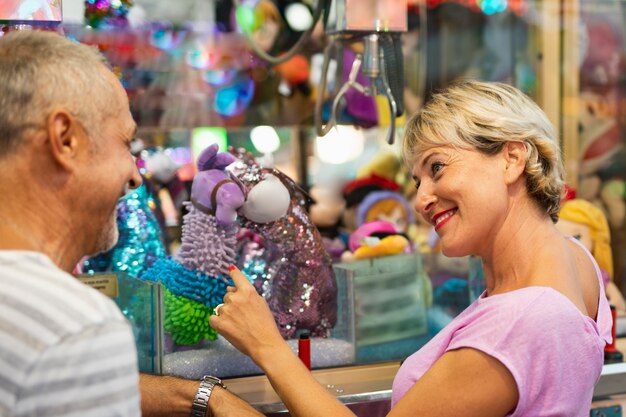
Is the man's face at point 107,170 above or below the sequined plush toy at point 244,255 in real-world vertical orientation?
above

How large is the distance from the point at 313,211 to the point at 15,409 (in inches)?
98.9

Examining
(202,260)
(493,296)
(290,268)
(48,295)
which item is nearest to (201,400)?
(202,260)

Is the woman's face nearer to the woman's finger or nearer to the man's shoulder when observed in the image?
the woman's finger

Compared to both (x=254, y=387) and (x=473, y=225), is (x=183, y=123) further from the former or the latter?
(x=473, y=225)

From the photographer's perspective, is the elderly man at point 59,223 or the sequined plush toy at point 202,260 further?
the sequined plush toy at point 202,260

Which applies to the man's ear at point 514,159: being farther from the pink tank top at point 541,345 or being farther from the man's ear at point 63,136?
the man's ear at point 63,136

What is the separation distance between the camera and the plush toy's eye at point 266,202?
6.28ft

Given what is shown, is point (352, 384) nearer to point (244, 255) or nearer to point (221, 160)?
point (244, 255)

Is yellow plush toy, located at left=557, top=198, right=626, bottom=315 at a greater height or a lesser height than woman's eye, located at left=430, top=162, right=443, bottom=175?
lesser

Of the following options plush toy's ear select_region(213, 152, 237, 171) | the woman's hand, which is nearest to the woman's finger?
the woman's hand

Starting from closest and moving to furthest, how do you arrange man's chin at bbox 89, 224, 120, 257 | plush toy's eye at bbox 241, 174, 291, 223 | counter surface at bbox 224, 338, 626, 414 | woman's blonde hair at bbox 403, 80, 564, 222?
man's chin at bbox 89, 224, 120, 257 → woman's blonde hair at bbox 403, 80, 564, 222 → counter surface at bbox 224, 338, 626, 414 → plush toy's eye at bbox 241, 174, 291, 223

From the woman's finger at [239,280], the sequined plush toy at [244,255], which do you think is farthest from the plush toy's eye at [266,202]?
the woman's finger at [239,280]

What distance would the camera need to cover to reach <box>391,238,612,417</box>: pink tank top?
1437mm

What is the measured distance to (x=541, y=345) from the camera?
1437 millimetres
